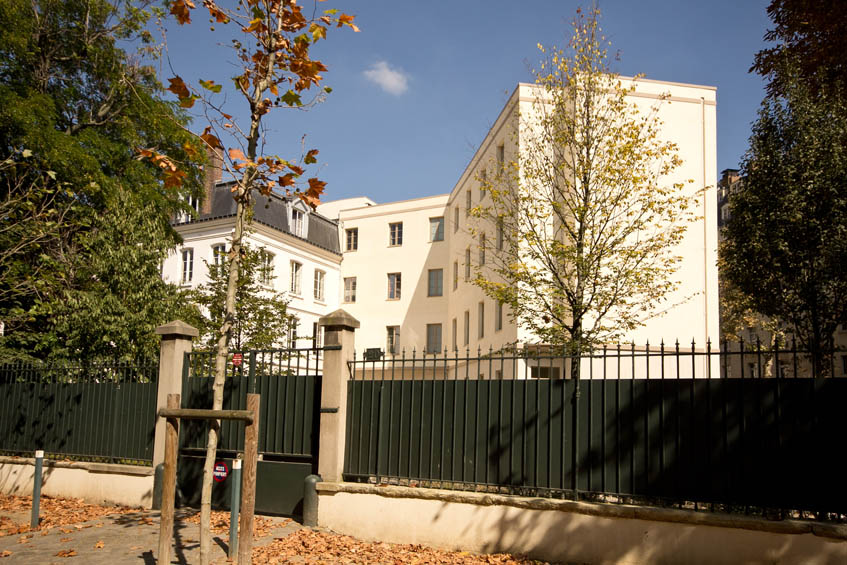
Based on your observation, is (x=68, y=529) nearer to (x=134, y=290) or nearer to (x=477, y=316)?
(x=134, y=290)

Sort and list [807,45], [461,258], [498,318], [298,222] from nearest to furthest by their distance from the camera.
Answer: [807,45], [498,318], [461,258], [298,222]

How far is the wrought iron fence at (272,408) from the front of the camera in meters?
10.1

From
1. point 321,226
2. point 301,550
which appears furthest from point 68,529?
point 321,226

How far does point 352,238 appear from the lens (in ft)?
139

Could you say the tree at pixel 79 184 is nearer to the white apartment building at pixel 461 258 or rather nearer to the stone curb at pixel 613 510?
the stone curb at pixel 613 510

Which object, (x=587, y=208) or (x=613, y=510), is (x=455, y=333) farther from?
(x=613, y=510)

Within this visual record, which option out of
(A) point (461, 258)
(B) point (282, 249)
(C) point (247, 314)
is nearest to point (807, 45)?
(C) point (247, 314)

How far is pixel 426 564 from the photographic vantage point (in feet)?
25.7

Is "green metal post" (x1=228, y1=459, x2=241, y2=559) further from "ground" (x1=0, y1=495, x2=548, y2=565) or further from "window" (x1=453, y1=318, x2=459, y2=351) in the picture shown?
"window" (x1=453, y1=318, x2=459, y2=351)

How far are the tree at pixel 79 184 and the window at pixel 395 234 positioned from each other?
19002 millimetres

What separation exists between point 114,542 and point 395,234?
32.5 metres

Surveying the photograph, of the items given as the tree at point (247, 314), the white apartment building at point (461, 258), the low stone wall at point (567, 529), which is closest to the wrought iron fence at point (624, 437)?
the low stone wall at point (567, 529)

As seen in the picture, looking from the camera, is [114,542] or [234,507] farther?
[114,542]

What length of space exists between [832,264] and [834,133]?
294 centimetres
